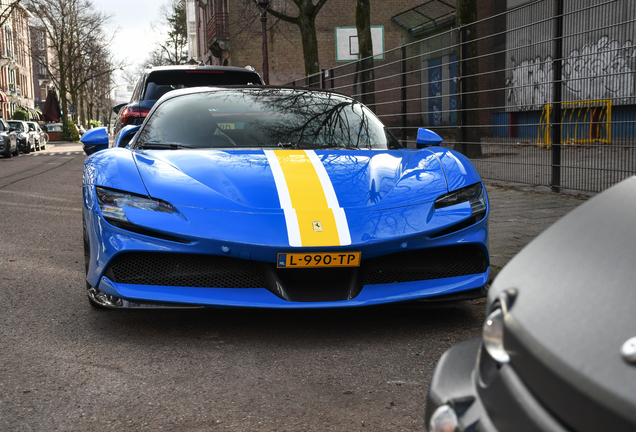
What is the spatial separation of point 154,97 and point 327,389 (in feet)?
23.8

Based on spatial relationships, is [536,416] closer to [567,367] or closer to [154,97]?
[567,367]

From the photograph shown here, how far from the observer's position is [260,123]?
14.6 ft

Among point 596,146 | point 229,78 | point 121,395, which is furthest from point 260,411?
point 229,78

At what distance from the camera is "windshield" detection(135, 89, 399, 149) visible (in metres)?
4.29

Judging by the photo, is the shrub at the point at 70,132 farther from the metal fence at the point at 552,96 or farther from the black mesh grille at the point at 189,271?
the black mesh grille at the point at 189,271

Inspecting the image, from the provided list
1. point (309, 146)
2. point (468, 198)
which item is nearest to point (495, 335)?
point (468, 198)

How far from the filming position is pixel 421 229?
3.20 m

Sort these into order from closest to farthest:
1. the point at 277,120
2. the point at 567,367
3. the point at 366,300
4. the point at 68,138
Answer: the point at 567,367, the point at 366,300, the point at 277,120, the point at 68,138

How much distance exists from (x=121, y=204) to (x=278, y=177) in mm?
797

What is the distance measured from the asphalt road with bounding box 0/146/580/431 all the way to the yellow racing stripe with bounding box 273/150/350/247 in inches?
20.0

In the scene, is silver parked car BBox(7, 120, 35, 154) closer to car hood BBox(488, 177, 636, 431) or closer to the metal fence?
the metal fence

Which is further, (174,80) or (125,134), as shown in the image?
(174,80)

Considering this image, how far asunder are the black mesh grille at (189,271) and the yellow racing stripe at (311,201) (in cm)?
30

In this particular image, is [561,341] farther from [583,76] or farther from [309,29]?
[309,29]
